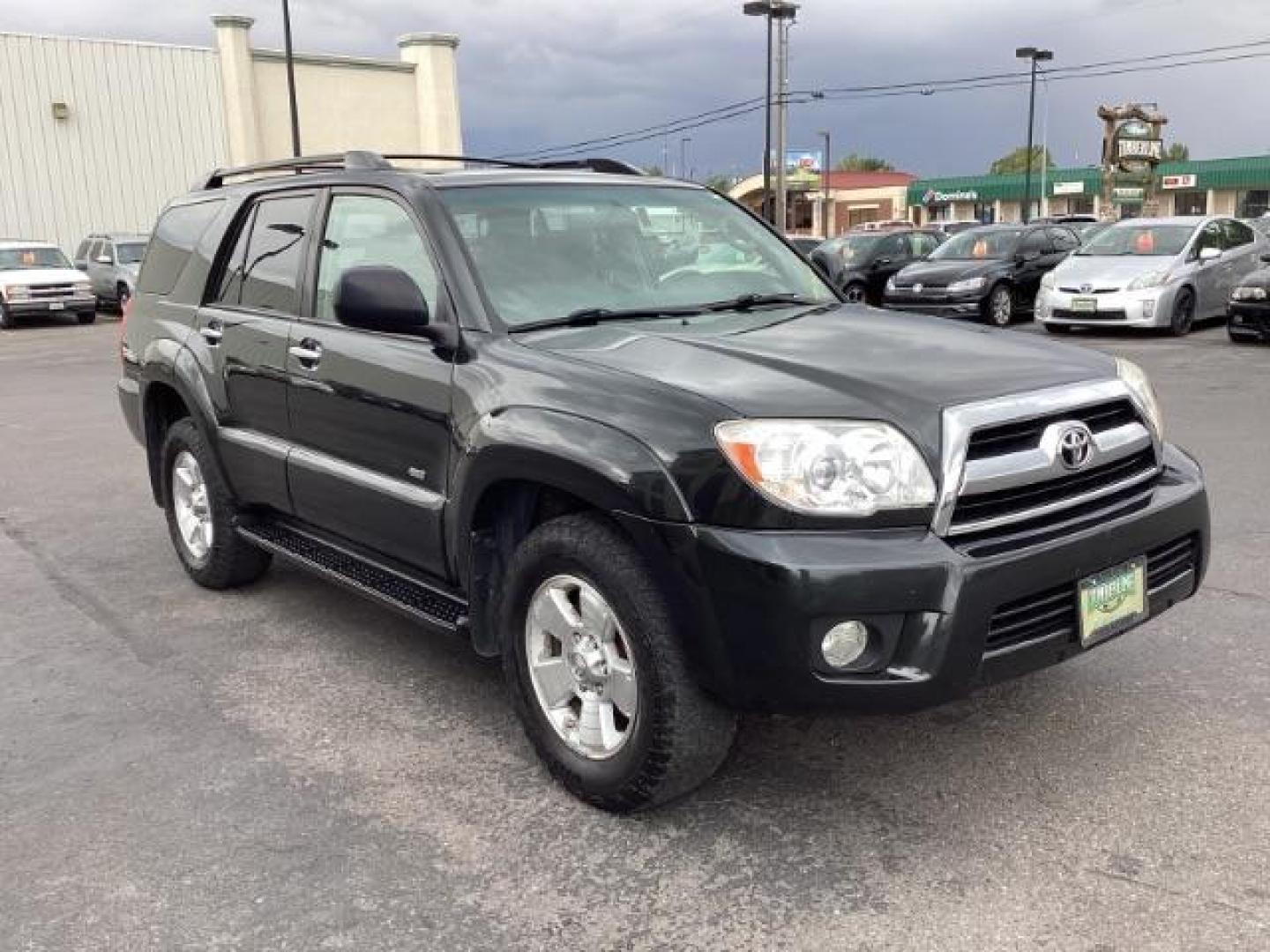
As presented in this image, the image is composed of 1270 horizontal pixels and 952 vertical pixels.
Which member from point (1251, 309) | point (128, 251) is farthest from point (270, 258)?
point (128, 251)

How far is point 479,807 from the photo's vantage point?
3.36m

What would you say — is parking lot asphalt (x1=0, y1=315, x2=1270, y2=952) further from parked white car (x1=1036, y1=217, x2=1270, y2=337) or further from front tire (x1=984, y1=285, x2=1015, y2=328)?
front tire (x1=984, y1=285, x2=1015, y2=328)

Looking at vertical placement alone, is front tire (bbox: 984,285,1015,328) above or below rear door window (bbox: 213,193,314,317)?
below

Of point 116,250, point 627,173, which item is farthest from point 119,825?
point 116,250

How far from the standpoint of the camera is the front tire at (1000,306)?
670 inches

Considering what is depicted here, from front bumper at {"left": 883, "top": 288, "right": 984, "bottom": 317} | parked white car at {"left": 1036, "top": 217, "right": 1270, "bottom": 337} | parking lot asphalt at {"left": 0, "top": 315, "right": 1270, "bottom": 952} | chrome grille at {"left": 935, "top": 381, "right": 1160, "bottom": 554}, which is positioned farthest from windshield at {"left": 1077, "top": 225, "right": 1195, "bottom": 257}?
chrome grille at {"left": 935, "top": 381, "right": 1160, "bottom": 554}

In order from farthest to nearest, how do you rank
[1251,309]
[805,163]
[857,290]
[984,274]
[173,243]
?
[805,163], [857,290], [984,274], [1251,309], [173,243]

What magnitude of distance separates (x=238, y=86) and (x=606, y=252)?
32.6 metres

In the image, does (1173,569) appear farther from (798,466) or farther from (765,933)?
(765,933)

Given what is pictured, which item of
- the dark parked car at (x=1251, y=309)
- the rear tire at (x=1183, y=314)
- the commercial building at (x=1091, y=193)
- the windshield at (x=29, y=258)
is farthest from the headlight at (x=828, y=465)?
the commercial building at (x=1091, y=193)

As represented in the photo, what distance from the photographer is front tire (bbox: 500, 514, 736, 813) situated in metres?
2.99

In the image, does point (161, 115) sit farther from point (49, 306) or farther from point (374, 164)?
point (374, 164)

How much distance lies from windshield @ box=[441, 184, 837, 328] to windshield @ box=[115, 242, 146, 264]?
76.2 feet

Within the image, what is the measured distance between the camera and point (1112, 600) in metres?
3.17
